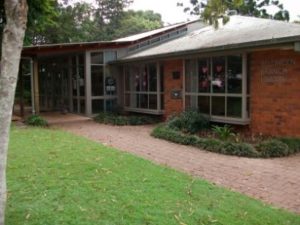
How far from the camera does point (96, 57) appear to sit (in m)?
17.3

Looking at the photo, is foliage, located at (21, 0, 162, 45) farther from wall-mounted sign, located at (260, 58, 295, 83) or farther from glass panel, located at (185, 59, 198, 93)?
wall-mounted sign, located at (260, 58, 295, 83)

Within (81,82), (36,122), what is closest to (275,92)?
(36,122)

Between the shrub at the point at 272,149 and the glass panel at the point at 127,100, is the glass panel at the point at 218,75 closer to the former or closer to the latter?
the shrub at the point at 272,149

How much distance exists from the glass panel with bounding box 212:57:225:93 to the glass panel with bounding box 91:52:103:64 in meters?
6.50

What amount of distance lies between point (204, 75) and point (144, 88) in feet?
13.3

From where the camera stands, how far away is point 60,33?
2644cm

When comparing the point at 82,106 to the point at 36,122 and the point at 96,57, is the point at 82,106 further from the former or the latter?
the point at 36,122

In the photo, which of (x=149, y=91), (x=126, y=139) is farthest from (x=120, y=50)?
(x=126, y=139)

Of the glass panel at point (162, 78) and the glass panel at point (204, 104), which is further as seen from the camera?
the glass panel at point (162, 78)

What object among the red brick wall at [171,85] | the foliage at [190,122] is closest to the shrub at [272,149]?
the foliage at [190,122]

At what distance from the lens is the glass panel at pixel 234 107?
1158 cm

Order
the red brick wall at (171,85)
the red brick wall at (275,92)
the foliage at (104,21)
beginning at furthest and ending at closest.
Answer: the foliage at (104,21), the red brick wall at (171,85), the red brick wall at (275,92)

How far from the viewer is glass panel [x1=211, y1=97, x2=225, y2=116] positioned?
477 inches

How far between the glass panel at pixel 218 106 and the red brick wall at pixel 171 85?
1.82m
